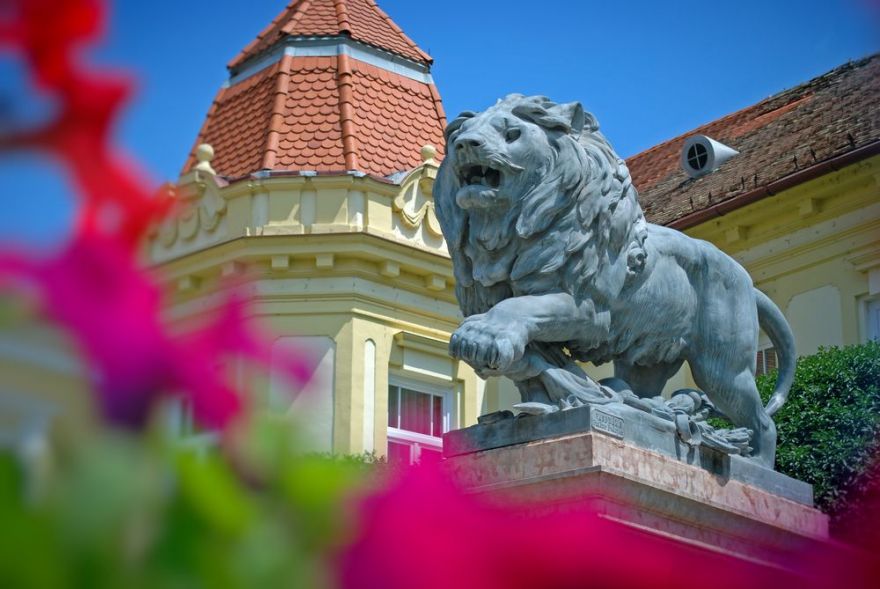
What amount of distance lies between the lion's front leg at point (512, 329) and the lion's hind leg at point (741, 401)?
2.79 feet

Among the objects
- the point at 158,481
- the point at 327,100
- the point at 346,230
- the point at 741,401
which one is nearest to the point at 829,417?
the point at 741,401

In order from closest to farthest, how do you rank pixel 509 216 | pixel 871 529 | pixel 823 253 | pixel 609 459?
pixel 871 529 < pixel 609 459 < pixel 509 216 < pixel 823 253

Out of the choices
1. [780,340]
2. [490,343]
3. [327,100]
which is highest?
[327,100]

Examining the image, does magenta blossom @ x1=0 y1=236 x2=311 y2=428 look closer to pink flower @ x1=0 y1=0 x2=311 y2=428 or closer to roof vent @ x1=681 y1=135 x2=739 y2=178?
pink flower @ x1=0 y1=0 x2=311 y2=428

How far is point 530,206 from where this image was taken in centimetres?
540

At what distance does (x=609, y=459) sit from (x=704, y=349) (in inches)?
45.1

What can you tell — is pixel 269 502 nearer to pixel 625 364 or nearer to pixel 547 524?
pixel 547 524

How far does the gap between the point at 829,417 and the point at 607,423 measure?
7.60 meters

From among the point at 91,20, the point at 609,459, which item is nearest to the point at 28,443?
the point at 91,20

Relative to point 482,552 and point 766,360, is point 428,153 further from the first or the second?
point 482,552

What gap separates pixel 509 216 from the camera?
5418 mm

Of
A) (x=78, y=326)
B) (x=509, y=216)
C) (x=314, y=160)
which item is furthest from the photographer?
(x=314, y=160)

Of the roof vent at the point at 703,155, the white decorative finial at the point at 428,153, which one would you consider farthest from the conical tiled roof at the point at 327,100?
the roof vent at the point at 703,155

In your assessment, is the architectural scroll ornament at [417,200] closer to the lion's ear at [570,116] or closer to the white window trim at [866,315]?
the white window trim at [866,315]
